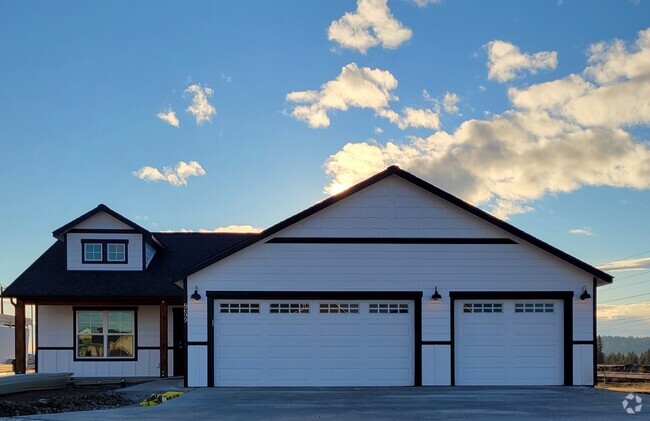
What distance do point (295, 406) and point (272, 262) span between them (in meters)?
5.33

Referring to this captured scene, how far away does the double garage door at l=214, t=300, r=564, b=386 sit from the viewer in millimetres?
18547

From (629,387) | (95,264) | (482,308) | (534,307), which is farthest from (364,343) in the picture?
(629,387)

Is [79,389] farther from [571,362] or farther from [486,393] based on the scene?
[571,362]

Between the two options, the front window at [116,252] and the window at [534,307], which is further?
the front window at [116,252]

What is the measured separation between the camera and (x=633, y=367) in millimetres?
40250

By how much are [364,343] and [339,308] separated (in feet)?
3.75

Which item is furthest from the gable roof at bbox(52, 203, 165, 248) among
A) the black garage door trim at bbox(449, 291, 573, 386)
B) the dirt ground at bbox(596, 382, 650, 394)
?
the dirt ground at bbox(596, 382, 650, 394)

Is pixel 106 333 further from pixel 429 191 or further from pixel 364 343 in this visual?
pixel 429 191

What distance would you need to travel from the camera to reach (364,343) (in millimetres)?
18625

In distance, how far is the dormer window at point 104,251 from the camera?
23.3 meters

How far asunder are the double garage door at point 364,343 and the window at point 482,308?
0.03 metres

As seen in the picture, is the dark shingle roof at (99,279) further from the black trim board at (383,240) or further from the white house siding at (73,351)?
the black trim board at (383,240)

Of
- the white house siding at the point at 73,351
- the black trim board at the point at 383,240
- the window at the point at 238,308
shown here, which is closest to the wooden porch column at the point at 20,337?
the white house siding at the point at 73,351

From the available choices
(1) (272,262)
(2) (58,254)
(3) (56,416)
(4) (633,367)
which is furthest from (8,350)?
(4) (633,367)
